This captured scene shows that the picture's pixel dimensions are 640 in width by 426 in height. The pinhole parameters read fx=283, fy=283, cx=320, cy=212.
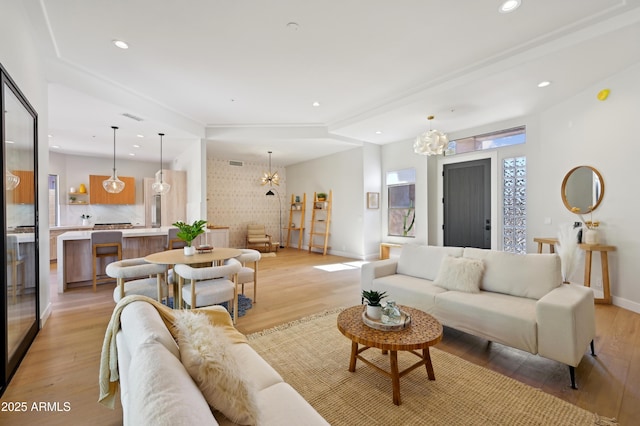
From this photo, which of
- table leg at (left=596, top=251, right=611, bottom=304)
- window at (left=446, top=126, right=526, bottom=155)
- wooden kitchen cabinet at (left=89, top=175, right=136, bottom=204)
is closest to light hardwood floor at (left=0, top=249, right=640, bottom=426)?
table leg at (left=596, top=251, right=611, bottom=304)

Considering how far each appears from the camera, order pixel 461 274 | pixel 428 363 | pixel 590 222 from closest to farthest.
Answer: pixel 428 363 < pixel 461 274 < pixel 590 222

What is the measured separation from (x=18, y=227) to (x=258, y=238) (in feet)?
20.2

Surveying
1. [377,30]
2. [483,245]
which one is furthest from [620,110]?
[377,30]

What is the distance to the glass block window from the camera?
17.4 feet

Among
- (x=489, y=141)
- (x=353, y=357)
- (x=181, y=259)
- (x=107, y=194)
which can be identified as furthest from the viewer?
(x=107, y=194)

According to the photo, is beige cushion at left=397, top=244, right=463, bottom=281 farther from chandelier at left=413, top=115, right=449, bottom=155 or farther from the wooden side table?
the wooden side table

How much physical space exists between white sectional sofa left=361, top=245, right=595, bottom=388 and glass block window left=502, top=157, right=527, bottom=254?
9.82ft

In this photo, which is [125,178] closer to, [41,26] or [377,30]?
[41,26]

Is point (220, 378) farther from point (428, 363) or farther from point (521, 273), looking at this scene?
point (521, 273)

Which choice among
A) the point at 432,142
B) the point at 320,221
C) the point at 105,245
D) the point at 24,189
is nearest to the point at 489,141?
the point at 432,142

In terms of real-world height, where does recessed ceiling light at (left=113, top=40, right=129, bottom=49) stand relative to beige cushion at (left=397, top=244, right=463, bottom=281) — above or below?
above

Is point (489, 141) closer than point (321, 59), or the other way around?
point (321, 59)

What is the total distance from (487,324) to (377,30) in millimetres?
3054

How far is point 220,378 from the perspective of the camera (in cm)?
108
